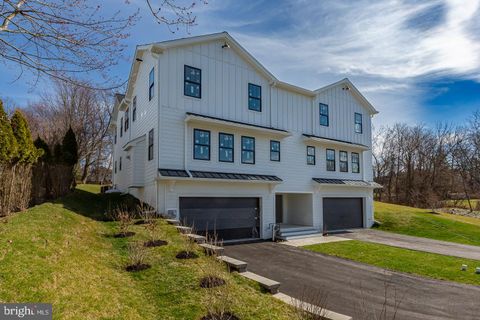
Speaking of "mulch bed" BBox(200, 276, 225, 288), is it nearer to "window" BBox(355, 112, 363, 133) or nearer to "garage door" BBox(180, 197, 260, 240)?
"garage door" BBox(180, 197, 260, 240)

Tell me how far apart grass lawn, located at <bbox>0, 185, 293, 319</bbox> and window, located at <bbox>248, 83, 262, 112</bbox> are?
30.4 feet

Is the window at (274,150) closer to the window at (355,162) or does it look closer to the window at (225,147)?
the window at (225,147)

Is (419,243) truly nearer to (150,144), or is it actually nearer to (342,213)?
(342,213)

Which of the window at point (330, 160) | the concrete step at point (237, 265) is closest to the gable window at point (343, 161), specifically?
the window at point (330, 160)

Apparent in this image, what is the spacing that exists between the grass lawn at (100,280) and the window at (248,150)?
7.37 m

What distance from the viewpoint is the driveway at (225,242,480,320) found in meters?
6.38

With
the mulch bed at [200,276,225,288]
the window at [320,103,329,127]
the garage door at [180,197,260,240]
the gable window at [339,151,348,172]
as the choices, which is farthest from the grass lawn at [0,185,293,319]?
the gable window at [339,151,348,172]

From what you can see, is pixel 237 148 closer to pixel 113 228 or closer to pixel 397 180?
pixel 113 228

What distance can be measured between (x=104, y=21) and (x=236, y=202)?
1031cm

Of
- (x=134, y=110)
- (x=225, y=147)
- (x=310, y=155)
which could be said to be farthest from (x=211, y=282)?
(x=134, y=110)

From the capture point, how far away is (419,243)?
592 inches

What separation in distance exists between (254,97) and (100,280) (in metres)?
11.8

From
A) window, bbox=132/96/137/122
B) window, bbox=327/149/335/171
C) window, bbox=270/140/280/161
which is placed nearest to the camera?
window, bbox=270/140/280/161

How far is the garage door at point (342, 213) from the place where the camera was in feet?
60.1
